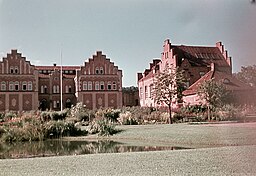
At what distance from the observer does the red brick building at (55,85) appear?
43031 mm

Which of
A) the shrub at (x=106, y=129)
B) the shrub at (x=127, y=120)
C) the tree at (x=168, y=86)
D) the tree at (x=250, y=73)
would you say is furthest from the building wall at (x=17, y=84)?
the tree at (x=250, y=73)

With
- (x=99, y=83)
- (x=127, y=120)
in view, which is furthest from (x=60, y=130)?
(x=99, y=83)

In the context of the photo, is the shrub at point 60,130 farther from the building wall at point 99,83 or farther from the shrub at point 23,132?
the building wall at point 99,83

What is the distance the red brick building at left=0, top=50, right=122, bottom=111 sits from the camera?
43.0 metres

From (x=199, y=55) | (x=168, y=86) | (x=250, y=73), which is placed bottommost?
(x=250, y=73)

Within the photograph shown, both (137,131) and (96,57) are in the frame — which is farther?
(96,57)

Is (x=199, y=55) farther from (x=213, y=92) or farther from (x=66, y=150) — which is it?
(x=66, y=150)

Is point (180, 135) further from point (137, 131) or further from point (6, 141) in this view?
point (6, 141)

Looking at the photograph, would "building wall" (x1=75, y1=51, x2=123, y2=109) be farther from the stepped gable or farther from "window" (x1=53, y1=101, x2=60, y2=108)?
the stepped gable

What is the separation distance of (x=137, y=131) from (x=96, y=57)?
95.6ft

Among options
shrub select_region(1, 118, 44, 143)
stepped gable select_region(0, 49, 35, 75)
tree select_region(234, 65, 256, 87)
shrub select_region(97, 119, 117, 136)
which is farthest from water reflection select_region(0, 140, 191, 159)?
stepped gable select_region(0, 49, 35, 75)

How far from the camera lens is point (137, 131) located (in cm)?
1745

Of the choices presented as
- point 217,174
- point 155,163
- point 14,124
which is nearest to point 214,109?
point 14,124

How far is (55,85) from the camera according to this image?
47750 mm
